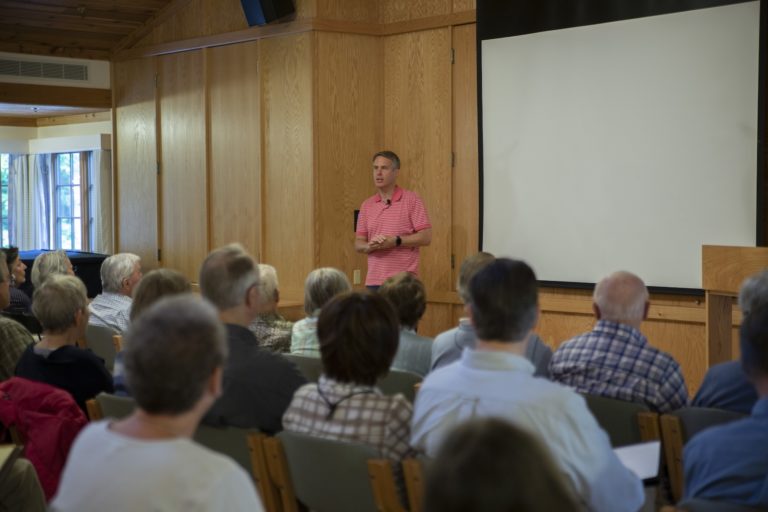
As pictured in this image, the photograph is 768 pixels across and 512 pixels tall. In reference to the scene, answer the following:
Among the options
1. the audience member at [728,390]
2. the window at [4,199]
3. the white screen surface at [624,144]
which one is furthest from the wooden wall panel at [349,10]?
the window at [4,199]

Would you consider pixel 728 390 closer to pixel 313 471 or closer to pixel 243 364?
pixel 313 471

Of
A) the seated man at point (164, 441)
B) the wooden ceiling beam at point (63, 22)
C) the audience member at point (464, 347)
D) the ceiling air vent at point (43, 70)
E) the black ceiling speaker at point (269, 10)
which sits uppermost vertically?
the wooden ceiling beam at point (63, 22)

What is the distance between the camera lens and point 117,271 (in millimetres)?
5184

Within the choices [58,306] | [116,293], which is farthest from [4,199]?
[58,306]

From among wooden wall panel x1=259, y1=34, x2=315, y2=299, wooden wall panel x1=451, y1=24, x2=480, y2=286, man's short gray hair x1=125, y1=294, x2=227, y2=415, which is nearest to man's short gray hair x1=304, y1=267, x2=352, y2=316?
man's short gray hair x1=125, y1=294, x2=227, y2=415

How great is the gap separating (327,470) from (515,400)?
566 mm

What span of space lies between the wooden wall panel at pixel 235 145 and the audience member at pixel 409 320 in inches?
159

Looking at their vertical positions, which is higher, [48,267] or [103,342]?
[48,267]

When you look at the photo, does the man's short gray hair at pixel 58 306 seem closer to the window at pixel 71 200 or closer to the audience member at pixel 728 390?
the audience member at pixel 728 390

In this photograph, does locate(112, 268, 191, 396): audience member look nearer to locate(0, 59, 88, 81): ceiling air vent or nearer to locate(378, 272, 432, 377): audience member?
locate(378, 272, 432, 377): audience member

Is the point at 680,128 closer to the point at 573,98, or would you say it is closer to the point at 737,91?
the point at 737,91

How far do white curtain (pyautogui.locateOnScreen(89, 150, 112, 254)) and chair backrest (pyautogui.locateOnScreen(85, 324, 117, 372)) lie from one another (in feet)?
28.5

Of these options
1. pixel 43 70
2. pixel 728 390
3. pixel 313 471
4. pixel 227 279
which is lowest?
pixel 313 471

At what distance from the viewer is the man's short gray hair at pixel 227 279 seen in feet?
10.2
